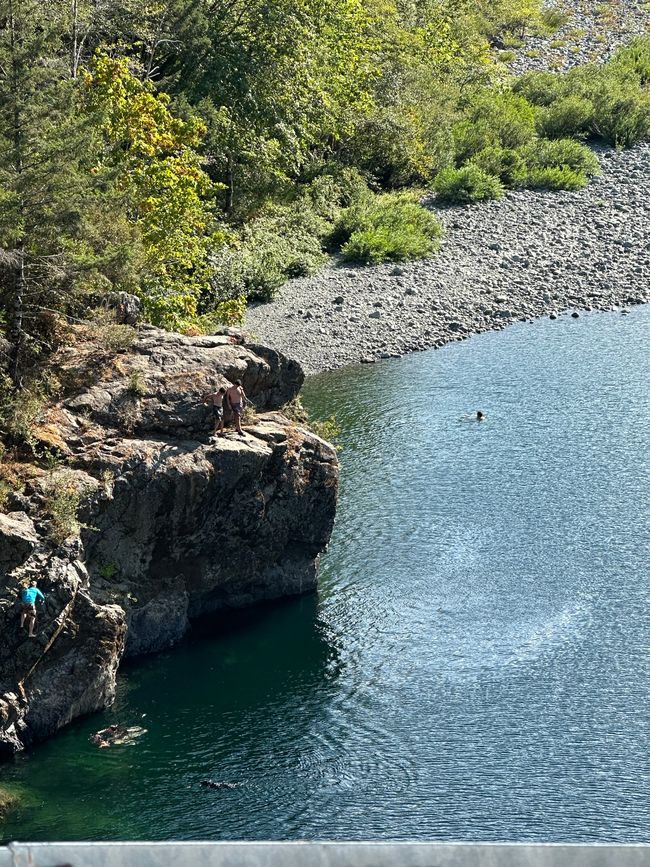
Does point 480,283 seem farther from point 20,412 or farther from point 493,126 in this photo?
point 20,412

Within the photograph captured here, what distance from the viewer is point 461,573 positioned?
119 ft

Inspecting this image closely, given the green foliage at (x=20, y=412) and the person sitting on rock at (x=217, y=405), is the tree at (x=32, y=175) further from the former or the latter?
the person sitting on rock at (x=217, y=405)

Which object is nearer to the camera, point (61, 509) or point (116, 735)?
point (116, 735)

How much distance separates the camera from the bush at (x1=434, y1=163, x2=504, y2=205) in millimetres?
73375

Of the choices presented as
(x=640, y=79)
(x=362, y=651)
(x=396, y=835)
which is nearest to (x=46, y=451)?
(x=362, y=651)

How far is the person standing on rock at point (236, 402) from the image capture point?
3341 centimetres

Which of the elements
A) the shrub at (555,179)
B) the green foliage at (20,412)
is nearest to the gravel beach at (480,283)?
the shrub at (555,179)

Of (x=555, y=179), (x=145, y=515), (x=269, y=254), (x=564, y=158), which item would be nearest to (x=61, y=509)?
(x=145, y=515)

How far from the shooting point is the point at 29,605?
90.8 ft

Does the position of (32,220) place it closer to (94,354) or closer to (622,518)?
(94,354)

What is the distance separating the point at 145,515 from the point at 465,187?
155 feet

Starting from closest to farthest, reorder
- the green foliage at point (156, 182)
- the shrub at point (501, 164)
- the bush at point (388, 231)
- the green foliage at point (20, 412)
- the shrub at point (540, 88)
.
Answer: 1. the green foliage at point (20, 412)
2. the green foliage at point (156, 182)
3. the bush at point (388, 231)
4. the shrub at point (501, 164)
5. the shrub at point (540, 88)

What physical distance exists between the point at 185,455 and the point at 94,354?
3.95m

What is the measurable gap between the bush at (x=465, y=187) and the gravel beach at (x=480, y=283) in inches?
37.8
